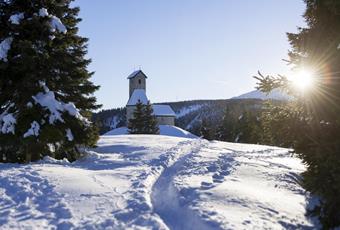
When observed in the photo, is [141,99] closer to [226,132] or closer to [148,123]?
[226,132]

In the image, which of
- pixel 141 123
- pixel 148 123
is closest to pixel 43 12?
pixel 141 123

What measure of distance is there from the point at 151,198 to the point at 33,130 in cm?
652

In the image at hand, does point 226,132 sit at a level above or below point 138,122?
below

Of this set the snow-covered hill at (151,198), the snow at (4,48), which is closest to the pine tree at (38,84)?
the snow at (4,48)

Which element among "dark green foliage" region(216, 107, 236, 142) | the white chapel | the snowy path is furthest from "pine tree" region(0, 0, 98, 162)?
the white chapel

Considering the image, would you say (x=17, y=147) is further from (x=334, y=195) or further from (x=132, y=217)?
(x=334, y=195)

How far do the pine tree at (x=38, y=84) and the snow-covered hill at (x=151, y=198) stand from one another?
1271 millimetres

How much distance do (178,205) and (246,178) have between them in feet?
14.2

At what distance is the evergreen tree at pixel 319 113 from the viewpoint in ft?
24.3

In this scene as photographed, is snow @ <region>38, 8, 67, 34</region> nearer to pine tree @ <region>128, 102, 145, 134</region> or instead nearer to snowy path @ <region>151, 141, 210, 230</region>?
snowy path @ <region>151, 141, 210, 230</region>

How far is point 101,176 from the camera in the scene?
11711mm

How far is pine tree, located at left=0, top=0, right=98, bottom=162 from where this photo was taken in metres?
14.2

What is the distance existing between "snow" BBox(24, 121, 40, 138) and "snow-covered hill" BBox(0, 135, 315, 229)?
1.14 meters

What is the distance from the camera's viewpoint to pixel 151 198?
944 centimetres
